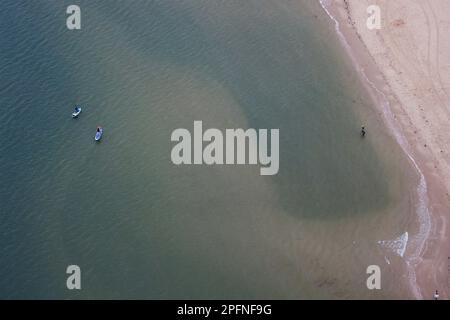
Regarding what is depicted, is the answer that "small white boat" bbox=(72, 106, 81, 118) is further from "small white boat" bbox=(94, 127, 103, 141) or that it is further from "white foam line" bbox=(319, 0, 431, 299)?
"white foam line" bbox=(319, 0, 431, 299)

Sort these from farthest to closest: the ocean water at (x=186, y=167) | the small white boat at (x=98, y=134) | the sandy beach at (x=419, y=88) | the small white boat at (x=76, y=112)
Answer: the small white boat at (x=76, y=112)
the small white boat at (x=98, y=134)
the sandy beach at (x=419, y=88)
the ocean water at (x=186, y=167)

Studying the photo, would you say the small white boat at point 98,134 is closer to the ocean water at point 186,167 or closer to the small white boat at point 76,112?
the ocean water at point 186,167

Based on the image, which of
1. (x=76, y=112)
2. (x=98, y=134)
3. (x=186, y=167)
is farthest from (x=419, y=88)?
(x=76, y=112)

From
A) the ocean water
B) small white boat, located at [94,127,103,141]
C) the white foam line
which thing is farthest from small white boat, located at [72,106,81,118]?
the white foam line

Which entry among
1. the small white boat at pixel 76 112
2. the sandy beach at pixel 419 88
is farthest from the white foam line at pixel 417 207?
the small white boat at pixel 76 112

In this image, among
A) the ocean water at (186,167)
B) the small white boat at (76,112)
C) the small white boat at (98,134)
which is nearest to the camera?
the ocean water at (186,167)
